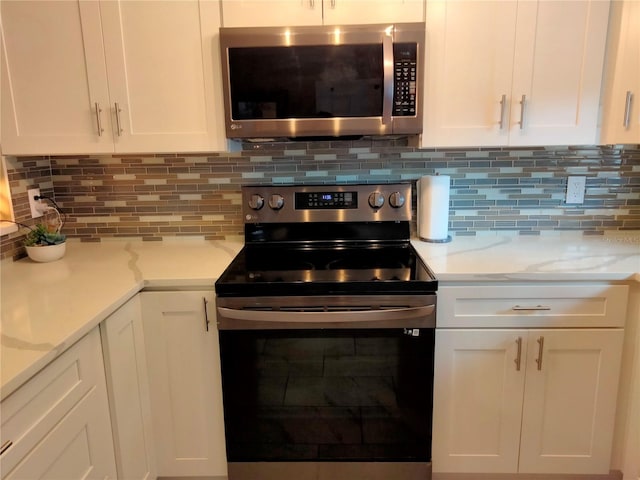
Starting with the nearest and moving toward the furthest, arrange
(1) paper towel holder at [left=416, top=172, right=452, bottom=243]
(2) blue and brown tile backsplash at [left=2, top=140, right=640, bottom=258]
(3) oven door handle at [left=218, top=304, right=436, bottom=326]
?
(3) oven door handle at [left=218, top=304, right=436, bottom=326] < (1) paper towel holder at [left=416, top=172, right=452, bottom=243] < (2) blue and brown tile backsplash at [left=2, top=140, right=640, bottom=258]

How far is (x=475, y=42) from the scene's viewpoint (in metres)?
1.66

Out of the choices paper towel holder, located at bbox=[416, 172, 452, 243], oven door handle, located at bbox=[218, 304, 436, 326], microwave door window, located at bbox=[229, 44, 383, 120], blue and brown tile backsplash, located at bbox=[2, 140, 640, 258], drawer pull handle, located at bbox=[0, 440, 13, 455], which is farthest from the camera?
blue and brown tile backsplash, located at bbox=[2, 140, 640, 258]

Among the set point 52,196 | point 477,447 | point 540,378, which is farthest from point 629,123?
point 52,196

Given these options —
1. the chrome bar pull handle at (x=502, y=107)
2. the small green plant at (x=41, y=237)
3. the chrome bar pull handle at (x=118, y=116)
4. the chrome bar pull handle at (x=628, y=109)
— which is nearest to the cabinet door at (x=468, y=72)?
the chrome bar pull handle at (x=502, y=107)

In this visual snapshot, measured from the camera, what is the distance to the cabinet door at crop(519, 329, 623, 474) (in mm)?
1570

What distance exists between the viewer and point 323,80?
163 centimetres

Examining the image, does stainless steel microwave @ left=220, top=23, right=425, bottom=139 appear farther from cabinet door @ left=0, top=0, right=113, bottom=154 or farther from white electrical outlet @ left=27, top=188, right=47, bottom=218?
white electrical outlet @ left=27, top=188, right=47, bottom=218

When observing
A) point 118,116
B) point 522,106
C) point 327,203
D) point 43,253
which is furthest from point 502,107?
point 43,253

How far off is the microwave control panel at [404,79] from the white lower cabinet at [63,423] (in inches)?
49.3

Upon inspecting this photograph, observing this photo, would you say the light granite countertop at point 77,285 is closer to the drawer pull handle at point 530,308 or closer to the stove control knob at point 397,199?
the stove control knob at point 397,199

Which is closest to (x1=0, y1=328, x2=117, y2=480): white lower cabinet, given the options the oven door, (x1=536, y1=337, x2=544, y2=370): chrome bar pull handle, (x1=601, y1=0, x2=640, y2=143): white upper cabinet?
the oven door

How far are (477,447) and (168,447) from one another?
45.3 inches

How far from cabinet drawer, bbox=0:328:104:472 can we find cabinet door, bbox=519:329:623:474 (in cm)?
141

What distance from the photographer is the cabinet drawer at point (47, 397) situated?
0.94 meters
